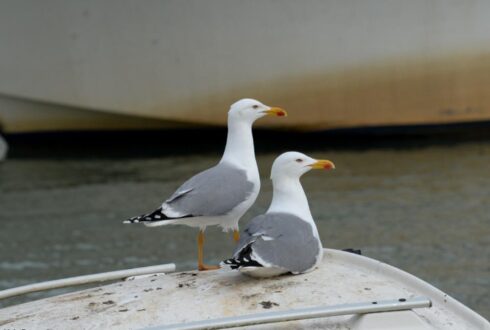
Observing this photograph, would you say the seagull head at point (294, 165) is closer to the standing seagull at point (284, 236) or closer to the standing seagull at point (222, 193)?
the standing seagull at point (284, 236)

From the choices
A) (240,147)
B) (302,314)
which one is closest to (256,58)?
(240,147)

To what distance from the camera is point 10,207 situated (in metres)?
10.1

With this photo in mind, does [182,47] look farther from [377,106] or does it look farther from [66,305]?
[66,305]

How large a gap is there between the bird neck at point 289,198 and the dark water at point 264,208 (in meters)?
3.25

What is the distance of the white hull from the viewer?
41.7 feet

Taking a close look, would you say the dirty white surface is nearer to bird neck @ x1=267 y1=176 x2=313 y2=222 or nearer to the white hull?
bird neck @ x1=267 y1=176 x2=313 y2=222

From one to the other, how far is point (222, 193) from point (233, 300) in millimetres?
799

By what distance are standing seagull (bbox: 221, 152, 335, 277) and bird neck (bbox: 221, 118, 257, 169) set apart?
1.27 feet

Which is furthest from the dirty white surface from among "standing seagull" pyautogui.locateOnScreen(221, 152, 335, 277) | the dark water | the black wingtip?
the dark water

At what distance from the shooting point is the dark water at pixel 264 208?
Answer: 8086mm

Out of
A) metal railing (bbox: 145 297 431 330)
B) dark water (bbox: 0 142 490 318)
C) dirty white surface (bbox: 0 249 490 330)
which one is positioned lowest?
dark water (bbox: 0 142 490 318)

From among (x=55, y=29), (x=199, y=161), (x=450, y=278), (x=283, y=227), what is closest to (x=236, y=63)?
(x=199, y=161)

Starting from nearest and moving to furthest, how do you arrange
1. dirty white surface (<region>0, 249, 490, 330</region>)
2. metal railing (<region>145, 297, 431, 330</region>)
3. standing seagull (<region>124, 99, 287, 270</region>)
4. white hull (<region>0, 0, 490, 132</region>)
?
metal railing (<region>145, 297, 431, 330</region>)
dirty white surface (<region>0, 249, 490, 330</region>)
standing seagull (<region>124, 99, 287, 270</region>)
white hull (<region>0, 0, 490, 132</region>)

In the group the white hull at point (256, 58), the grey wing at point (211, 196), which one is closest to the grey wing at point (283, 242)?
the grey wing at point (211, 196)
